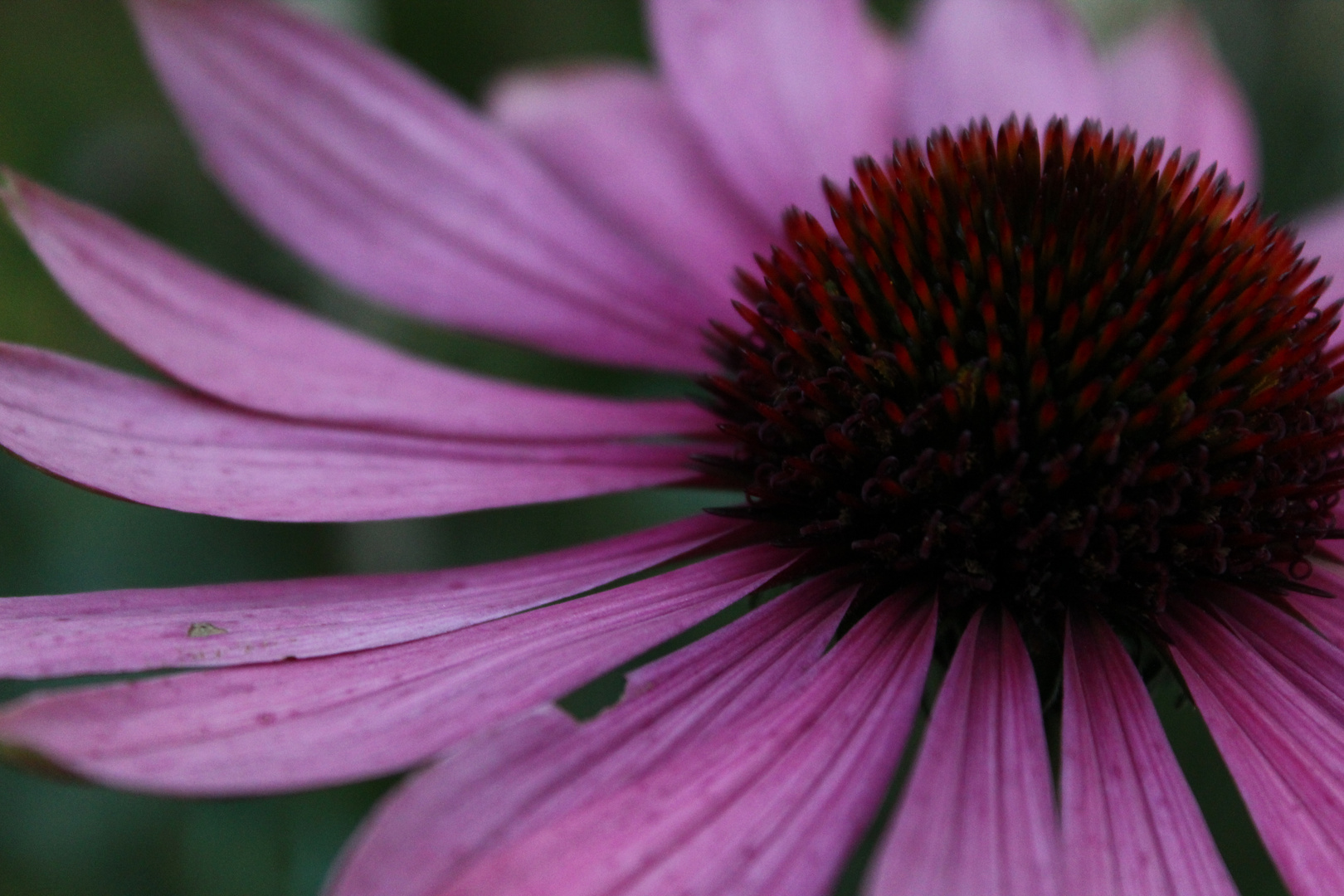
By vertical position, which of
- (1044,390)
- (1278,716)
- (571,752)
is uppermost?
(1044,390)

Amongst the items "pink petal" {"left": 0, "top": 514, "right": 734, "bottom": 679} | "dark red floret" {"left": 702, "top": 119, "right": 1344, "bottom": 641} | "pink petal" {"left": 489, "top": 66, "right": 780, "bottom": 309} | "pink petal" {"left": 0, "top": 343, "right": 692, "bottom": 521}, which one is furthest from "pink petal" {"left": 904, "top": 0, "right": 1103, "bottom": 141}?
"pink petal" {"left": 0, "top": 514, "right": 734, "bottom": 679}

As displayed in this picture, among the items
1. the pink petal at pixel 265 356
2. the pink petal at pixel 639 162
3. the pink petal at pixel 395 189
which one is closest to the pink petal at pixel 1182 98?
the pink petal at pixel 639 162

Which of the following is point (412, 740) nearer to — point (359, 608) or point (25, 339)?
point (359, 608)

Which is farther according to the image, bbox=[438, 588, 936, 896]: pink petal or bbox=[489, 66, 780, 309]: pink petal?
bbox=[489, 66, 780, 309]: pink petal

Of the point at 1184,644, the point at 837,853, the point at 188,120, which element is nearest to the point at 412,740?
the point at 837,853

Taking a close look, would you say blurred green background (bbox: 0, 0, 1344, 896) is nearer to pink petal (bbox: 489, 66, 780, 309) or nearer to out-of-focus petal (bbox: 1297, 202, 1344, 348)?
pink petal (bbox: 489, 66, 780, 309)

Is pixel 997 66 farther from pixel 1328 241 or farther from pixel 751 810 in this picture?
pixel 751 810

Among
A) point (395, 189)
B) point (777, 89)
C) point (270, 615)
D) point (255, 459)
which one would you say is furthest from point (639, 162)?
point (270, 615)
